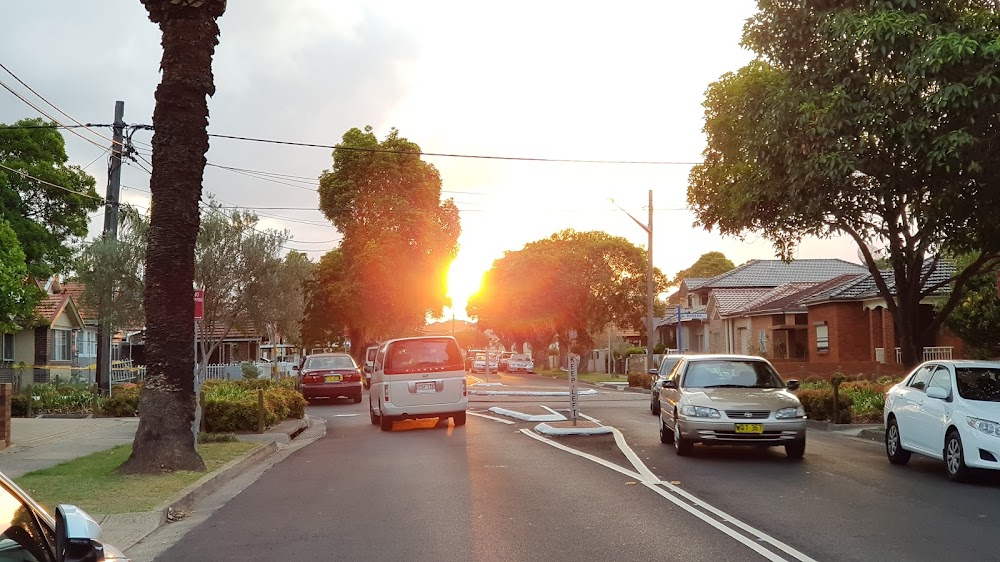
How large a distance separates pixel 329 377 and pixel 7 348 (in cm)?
1728

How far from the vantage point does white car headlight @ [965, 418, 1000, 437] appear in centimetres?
1120

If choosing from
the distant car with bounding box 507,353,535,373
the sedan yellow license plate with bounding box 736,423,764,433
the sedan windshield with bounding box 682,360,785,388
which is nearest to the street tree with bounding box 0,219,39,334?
the sedan windshield with bounding box 682,360,785,388

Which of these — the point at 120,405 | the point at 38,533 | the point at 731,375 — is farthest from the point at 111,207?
the point at 38,533

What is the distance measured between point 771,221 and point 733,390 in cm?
677

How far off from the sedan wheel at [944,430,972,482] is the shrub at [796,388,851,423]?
9355 mm

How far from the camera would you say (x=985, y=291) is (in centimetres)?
3044

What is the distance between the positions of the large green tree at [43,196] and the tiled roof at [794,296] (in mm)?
31207

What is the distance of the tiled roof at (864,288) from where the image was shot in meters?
35.1

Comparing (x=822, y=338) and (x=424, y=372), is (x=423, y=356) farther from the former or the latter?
(x=822, y=338)

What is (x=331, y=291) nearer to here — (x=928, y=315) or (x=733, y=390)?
(x=928, y=315)

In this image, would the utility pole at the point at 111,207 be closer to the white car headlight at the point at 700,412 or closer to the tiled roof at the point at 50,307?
the tiled roof at the point at 50,307

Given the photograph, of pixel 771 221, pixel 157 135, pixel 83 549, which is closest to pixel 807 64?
pixel 771 221

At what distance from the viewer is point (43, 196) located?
132 ft

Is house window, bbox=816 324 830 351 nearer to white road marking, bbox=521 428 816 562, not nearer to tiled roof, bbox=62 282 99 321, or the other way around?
white road marking, bbox=521 428 816 562
